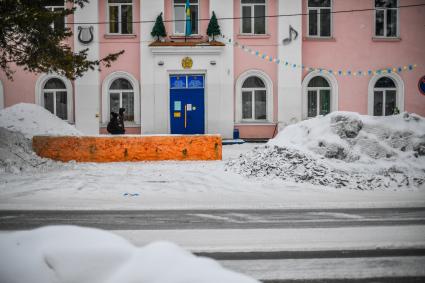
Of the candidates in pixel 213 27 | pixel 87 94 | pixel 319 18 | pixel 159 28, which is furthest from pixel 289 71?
pixel 87 94

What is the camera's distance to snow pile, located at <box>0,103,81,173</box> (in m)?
11.8

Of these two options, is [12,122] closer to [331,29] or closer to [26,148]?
[26,148]

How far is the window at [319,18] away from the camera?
2277 cm

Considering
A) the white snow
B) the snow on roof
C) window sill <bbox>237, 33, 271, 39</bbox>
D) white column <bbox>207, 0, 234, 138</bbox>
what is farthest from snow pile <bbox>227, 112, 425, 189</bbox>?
window sill <bbox>237, 33, 271, 39</bbox>

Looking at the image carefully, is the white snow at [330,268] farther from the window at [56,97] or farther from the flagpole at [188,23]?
the window at [56,97]

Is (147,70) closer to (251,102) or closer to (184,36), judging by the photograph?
(184,36)

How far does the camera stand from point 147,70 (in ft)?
71.4

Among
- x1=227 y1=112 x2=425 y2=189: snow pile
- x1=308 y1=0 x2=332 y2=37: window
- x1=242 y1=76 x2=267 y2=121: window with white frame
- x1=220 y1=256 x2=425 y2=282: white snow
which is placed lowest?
x1=220 y1=256 x2=425 y2=282: white snow

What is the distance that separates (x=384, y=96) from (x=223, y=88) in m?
8.86

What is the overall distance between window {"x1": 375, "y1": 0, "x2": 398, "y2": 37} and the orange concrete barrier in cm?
1420

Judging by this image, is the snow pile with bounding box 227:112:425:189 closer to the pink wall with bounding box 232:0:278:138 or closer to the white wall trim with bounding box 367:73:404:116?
the pink wall with bounding box 232:0:278:138

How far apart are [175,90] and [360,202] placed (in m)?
15.1

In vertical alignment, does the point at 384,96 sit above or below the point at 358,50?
below

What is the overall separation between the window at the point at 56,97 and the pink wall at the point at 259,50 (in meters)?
9.08
